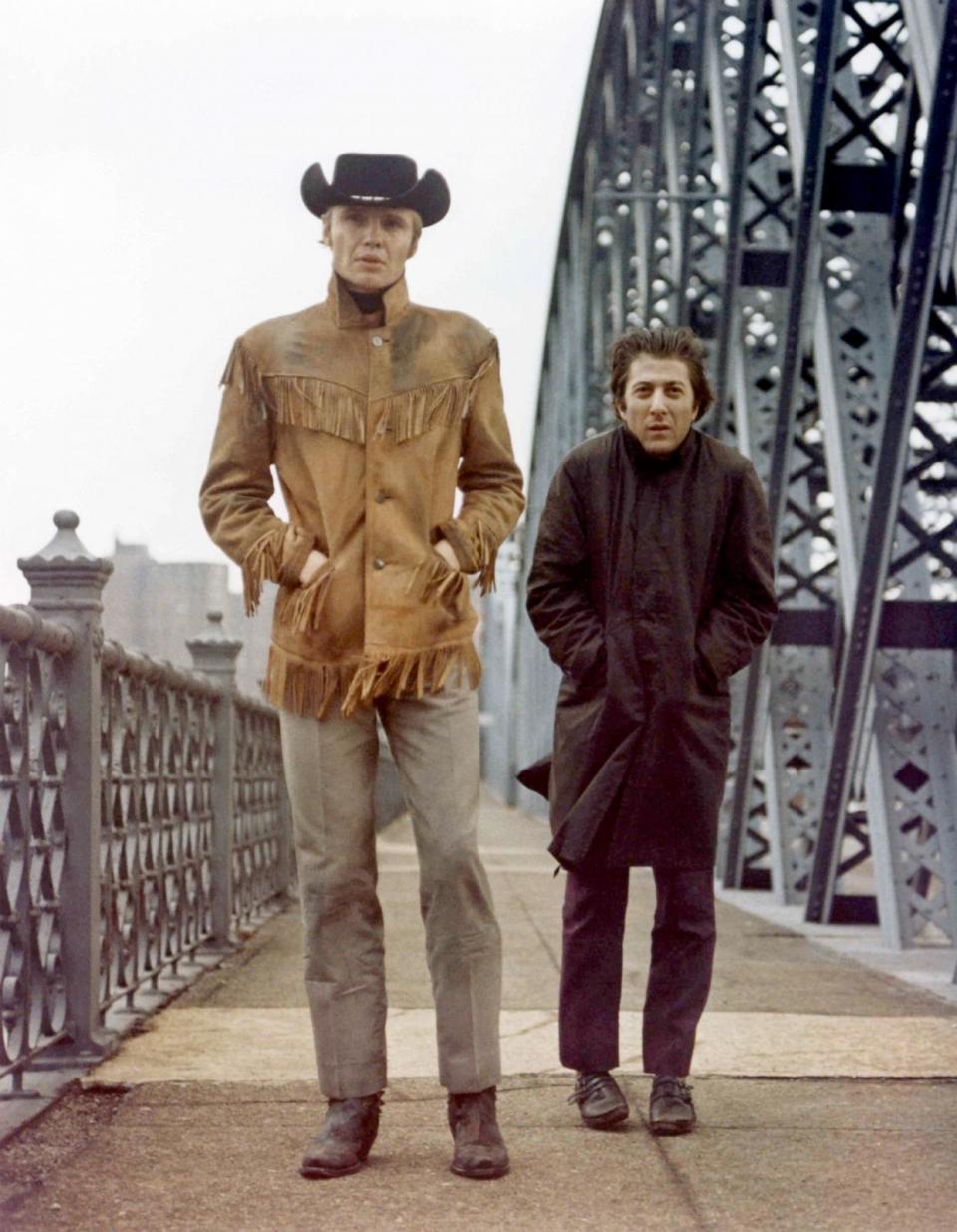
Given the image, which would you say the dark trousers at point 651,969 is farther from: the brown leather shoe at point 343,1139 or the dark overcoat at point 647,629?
the brown leather shoe at point 343,1139

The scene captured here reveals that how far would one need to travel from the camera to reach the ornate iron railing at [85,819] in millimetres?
4164

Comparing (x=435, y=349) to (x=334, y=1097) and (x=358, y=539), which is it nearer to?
(x=358, y=539)

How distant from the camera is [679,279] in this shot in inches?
590

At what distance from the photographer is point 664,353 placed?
13.7 ft

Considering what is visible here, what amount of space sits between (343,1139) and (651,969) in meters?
0.87

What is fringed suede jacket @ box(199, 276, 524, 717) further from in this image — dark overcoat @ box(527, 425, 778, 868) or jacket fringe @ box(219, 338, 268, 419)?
dark overcoat @ box(527, 425, 778, 868)

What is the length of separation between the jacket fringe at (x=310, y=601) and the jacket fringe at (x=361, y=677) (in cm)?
8

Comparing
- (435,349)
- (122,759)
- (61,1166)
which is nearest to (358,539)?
(435,349)

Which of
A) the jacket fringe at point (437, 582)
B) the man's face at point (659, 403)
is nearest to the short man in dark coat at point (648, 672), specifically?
the man's face at point (659, 403)

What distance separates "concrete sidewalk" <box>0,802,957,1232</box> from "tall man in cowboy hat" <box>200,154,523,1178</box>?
215 millimetres

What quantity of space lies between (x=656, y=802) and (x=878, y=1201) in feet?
3.21

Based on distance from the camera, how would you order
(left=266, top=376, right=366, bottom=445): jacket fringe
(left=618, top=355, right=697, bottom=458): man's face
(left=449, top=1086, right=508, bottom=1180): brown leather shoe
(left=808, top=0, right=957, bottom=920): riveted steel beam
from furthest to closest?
1. (left=808, top=0, right=957, bottom=920): riveted steel beam
2. (left=618, top=355, right=697, bottom=458): man's face
3. (left=266, top=376, right=366, bottom=445): jacket fringe
4. (left=449, top=1086, right=508, bottom=1180): brown leather shoe

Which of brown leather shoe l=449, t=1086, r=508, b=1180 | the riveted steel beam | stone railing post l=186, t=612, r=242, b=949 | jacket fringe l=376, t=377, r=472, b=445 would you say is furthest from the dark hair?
stone railing post l=186, t=612, r=242, b=949

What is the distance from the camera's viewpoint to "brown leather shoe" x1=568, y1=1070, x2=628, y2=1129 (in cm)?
406
